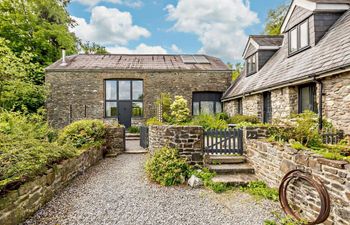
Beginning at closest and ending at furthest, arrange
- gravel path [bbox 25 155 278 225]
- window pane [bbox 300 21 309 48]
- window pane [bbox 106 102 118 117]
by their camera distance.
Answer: gravel path [bbox 25 155 278 225] → window pane [bbox 300 21 309 48] → window pane [bbox 106 102 118 117]

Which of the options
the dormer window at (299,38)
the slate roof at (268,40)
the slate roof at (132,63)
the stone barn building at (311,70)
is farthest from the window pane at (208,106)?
the dormer window at (299,38)

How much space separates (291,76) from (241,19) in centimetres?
1197

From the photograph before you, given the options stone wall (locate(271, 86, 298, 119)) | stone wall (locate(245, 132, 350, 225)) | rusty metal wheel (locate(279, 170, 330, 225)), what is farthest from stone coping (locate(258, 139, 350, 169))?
stone wall (locate(271, 86, 298, 119))

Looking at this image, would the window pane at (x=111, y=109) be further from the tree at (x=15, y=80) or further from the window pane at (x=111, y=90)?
the tree at (x=15, y=80)

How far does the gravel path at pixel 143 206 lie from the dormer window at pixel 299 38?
23.6 feet

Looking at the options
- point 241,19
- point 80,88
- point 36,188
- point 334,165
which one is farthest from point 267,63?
point 80,88

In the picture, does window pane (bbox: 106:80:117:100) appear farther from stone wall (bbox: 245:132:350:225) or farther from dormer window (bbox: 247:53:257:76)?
stone wall (bbox: 245:132:350:225)

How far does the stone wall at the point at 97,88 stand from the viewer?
46.0 ft

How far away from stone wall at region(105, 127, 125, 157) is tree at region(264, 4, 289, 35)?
57.8 ft

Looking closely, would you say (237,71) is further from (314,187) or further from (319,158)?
(314,187)

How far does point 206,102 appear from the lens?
15.2 metres

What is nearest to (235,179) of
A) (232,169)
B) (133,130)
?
(232,169)

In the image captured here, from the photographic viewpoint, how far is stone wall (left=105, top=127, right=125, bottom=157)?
8172 millimetres

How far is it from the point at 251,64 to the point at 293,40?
146 inches
